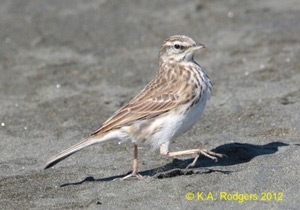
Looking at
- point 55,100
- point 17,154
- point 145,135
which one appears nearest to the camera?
point 145,135

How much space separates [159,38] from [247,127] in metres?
4.79

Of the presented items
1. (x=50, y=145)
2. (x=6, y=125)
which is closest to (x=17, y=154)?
(x=50, y=145)

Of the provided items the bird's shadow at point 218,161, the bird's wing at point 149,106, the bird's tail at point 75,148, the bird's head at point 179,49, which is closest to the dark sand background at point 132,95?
the bird's shadow at point 218,161

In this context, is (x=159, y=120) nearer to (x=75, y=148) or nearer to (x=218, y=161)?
(x=218, y=161)

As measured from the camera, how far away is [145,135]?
8617 millimetres

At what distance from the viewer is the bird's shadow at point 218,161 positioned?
27.5 feet

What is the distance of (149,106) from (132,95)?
309 centimetres

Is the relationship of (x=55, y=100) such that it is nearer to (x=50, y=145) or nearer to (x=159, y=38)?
(x=50, y=145)

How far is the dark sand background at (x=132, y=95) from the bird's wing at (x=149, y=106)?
544 mm

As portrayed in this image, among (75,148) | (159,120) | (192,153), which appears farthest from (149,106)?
(75,148)

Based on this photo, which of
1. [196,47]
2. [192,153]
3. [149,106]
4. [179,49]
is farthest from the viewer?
[179,49]

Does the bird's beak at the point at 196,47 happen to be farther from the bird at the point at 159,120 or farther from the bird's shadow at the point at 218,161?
the bird's shadow at the point at 218,161

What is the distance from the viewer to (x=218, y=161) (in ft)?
28.7

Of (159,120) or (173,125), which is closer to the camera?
(173,125)
